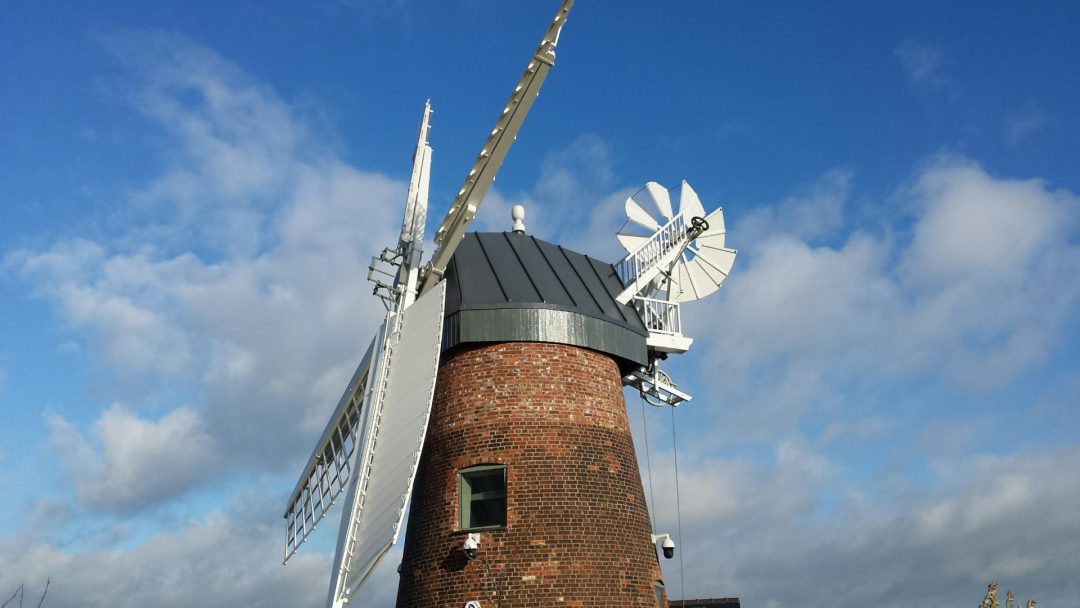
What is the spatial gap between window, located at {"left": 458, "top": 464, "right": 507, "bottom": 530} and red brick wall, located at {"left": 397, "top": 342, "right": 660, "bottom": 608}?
0.53 feet

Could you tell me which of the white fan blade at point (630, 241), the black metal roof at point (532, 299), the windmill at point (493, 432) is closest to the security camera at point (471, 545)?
the windmill at point (493, 432)

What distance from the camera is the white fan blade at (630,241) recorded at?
78.6ft

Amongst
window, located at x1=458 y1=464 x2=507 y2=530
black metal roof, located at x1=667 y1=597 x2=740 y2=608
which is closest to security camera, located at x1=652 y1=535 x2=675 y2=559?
window, located at x1=458 y1=464 x2=507 y2=530

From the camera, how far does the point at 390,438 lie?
18141mm

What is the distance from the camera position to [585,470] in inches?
720

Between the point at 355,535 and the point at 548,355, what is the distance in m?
5.13

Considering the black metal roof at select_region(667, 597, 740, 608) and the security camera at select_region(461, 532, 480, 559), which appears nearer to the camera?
the security camera at select_region(461, 532, 480, 559)

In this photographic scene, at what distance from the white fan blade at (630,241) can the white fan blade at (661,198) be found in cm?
92

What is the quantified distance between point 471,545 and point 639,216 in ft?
35.0

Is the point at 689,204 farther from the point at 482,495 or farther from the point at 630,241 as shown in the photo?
the point at 482,495

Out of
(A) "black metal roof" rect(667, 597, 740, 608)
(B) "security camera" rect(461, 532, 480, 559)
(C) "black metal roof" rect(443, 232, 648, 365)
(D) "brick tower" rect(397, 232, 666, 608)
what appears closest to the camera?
(B) "security camera" rect(461, 532, 480, 559)

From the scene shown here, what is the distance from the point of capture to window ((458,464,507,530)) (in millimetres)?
18094

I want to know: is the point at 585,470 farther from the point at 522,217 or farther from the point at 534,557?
the point at 522,217

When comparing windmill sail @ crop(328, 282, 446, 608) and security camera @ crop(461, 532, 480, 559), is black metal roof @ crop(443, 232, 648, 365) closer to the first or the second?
windmill sail @ crop(328, 282, 446, 608)
